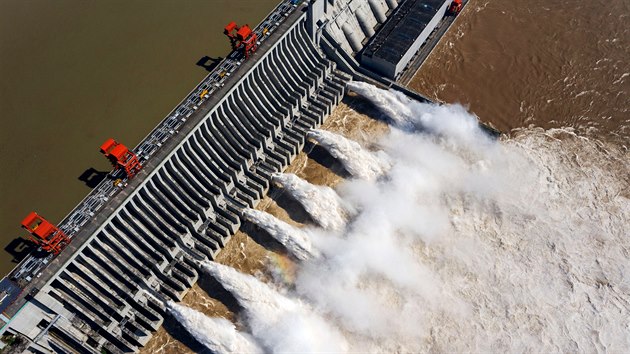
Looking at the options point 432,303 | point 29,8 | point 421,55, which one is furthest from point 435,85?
point 29,8

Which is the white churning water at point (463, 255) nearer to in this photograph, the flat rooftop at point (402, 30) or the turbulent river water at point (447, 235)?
the turbulent river water at point (447, 235)

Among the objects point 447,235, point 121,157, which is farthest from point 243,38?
point 447,235

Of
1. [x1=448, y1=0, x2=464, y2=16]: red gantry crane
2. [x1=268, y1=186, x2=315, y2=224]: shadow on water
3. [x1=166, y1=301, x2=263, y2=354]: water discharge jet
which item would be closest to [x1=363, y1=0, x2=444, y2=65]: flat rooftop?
[x1=448, y1=0, x2=464, y2=16]: red gantry crane

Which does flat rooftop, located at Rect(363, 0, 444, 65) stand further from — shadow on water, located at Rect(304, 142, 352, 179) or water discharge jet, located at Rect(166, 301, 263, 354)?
water discharge jet, located at Rect(166, 301, 263, 354)

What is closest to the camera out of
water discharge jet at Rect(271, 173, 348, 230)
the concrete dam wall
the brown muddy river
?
the concrete dam wall

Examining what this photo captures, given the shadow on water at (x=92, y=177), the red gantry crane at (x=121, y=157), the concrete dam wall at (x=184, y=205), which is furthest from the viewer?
the shadow on water at (x=92, y=177)

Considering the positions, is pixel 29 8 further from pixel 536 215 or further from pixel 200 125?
pixel 536 215

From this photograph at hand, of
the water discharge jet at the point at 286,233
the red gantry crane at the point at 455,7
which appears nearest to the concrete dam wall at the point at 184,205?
the water discharge jet at the point at 286,233
